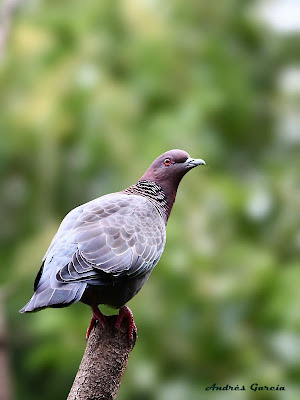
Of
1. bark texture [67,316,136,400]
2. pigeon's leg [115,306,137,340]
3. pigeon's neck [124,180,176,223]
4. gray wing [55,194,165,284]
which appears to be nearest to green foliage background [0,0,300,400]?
pigeon's neck [124,180,176,223]

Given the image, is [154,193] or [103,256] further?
[154,193]

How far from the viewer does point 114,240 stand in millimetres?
4039

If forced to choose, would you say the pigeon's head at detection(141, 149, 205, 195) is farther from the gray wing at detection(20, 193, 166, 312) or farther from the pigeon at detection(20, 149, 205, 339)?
the gray wing at detection(20, 193, 166, 312)

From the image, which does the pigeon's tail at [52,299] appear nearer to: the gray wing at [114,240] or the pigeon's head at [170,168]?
the gray wing at [114,240]

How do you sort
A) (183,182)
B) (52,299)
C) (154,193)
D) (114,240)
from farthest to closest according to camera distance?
(183,182)
(154,193)
(114,240)
(52,299)

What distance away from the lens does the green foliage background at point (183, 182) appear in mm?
6566

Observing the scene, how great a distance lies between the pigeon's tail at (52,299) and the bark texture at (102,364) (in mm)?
469

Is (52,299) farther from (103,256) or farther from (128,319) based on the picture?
(128,319)

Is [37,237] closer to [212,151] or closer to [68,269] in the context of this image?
[212,151]

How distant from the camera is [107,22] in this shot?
822cm

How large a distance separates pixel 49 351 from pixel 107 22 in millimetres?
3722

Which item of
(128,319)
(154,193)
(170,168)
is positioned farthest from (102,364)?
(170,168)

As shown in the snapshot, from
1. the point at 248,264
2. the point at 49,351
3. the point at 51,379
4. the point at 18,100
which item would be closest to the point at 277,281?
the point at 248,264

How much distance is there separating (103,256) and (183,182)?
326 centimetres
